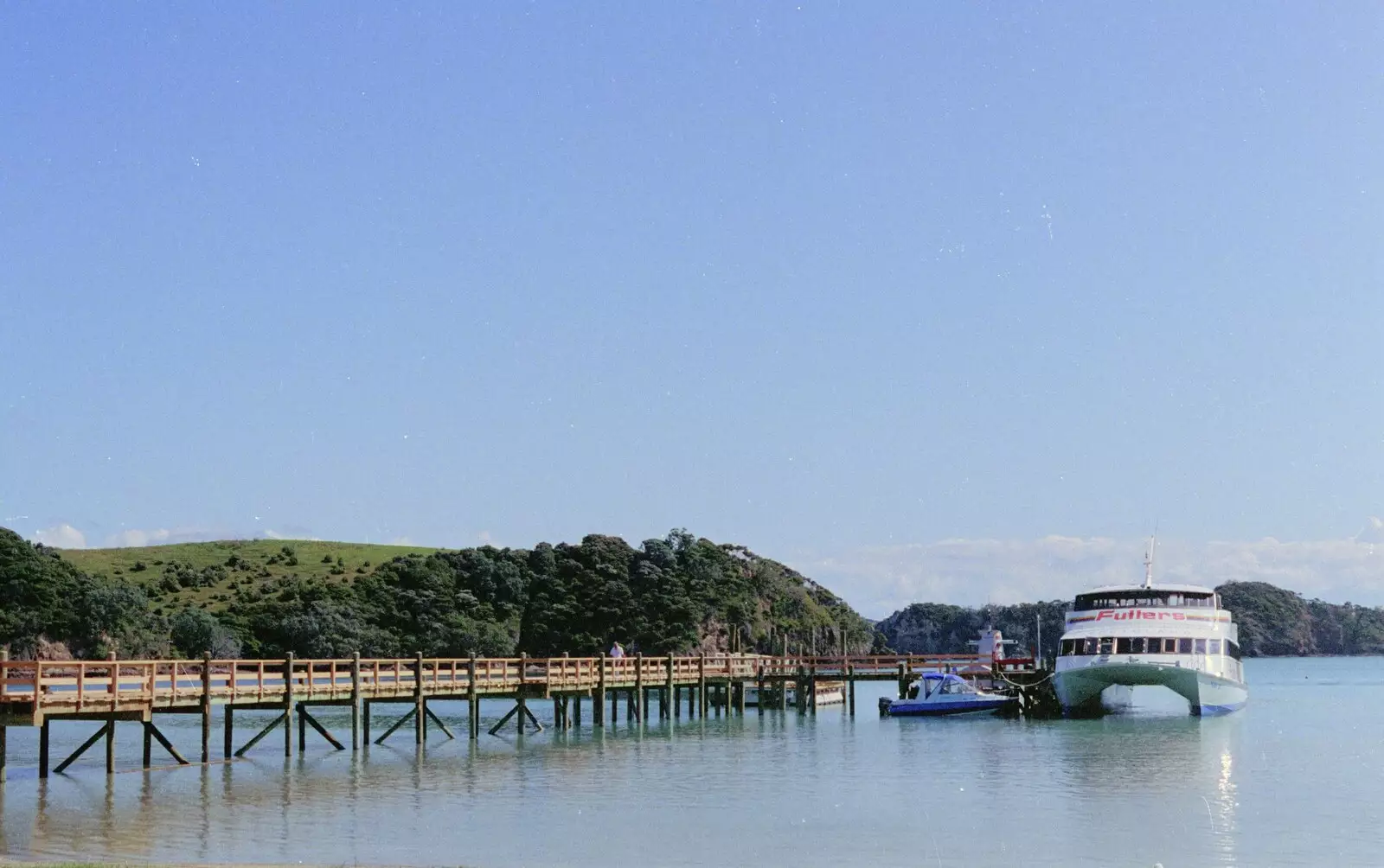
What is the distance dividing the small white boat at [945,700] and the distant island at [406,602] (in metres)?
34.1

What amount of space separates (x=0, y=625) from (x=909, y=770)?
68.0 m

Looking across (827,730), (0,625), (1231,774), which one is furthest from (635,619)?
(1231,774)

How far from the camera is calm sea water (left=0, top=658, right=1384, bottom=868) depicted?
29.2 meters

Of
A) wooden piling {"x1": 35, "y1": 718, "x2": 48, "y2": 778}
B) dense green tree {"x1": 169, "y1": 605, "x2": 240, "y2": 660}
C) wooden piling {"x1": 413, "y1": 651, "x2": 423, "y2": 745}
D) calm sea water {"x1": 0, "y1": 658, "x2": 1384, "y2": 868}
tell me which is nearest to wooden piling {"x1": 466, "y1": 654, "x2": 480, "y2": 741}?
calm sea water {"x1": 0, "y1": 658, "x2": 1384, "y2": 868}

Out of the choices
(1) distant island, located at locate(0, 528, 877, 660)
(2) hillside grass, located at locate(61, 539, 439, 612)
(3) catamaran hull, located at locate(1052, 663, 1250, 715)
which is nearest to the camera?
(3) catamaran hull, located at locate(1052, 663, 1250, 715)

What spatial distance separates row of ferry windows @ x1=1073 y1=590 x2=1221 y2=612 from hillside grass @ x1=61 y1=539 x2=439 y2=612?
A: 7789 centimetres

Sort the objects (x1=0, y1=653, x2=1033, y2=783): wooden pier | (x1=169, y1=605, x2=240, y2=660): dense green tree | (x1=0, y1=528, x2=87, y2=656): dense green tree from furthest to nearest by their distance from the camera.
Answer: (x1=169, y1=605, x2=240, y2=660): dense green tree < (x1=0, y1=528, x2=87, y2=656): dense green tree < (x1=0, y1=653, x2=1033, y2=783): wooden pier

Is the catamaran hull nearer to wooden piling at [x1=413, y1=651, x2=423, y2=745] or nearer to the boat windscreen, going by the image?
the boat windscreen

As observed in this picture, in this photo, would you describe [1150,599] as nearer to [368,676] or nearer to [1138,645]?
[1138,645]

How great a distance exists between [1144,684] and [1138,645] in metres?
1.59

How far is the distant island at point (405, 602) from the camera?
329 ft

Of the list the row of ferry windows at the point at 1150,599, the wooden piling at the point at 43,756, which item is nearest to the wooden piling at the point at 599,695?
the row of ferry windows at the point at 1150,599

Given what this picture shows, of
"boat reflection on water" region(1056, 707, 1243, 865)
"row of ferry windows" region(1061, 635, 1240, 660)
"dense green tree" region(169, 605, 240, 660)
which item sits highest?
"dense green tree" region(169, 605, 240, 660)

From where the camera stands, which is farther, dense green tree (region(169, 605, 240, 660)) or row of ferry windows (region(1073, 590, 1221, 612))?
dense green tree (region(169, 605, 240, 660))
